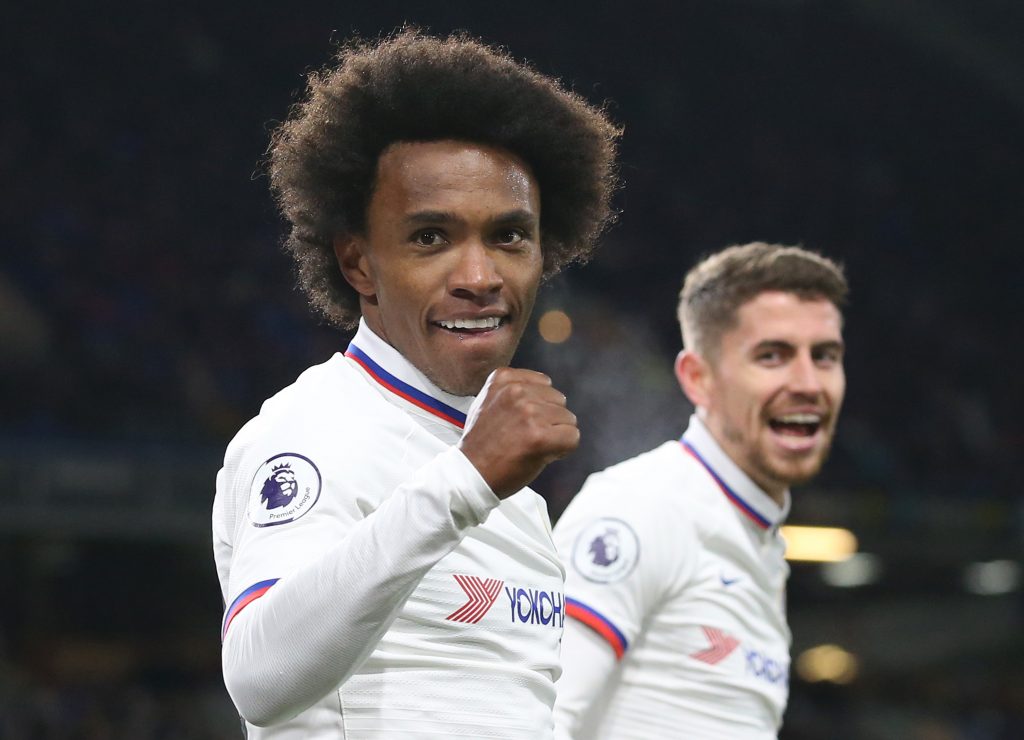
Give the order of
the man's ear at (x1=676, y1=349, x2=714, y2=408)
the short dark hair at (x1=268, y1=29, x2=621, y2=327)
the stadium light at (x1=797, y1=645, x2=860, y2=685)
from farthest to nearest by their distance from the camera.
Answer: the stadium light at (x1=797, y1=645, x2=860, y2=685) < the man's ear at (x1=676, y1=349, x2=714, y2=408) < the short dark hair at (x1=268, y1=29, x2=621, y2=327)

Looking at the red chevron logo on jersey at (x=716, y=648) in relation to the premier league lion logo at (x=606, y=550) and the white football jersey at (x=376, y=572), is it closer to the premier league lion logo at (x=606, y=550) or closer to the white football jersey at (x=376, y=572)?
the premier league lion logo at (x=606, y=550)

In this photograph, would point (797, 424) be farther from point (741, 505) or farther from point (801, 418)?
point (741, 505)

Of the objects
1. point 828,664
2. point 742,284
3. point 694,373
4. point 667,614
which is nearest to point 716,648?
point 667,614

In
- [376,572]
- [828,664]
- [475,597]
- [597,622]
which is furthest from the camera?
[828,664]

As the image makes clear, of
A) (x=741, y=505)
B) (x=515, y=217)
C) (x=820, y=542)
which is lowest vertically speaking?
(x=515, y=217)

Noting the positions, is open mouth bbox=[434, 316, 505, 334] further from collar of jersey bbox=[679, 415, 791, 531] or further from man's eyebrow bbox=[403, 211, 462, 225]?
collar of jersey bbox=[679, 415, 791, 531]

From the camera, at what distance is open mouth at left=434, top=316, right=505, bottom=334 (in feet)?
6.99

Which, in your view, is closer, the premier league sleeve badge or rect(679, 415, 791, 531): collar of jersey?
the premier league sleeve badge

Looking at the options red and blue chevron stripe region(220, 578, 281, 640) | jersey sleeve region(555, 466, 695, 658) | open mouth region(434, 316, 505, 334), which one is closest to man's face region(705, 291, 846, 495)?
jersey sleeve region(555, 466, 695, 658)

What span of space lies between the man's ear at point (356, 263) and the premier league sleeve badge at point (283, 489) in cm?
42

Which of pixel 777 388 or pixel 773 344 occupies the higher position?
pixel 773 344

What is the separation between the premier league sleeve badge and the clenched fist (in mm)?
239

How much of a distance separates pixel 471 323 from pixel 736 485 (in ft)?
5.42

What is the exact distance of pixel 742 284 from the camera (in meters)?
3.82
